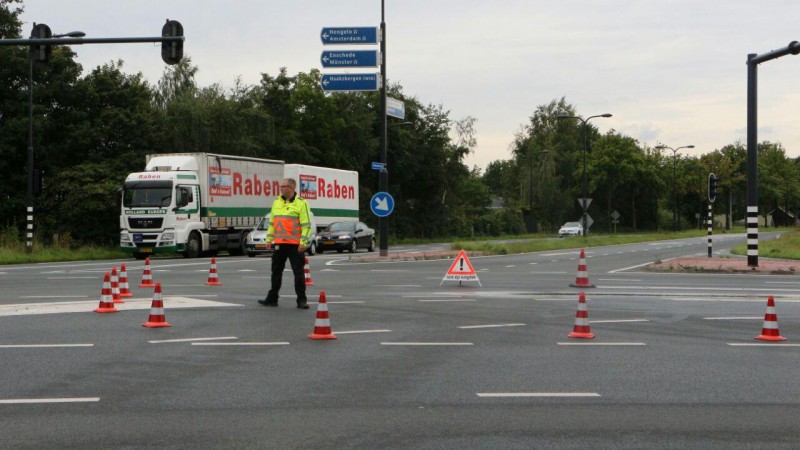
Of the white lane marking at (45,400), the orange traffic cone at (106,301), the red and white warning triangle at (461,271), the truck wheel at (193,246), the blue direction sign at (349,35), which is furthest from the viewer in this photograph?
the truck wheel at (193,246)

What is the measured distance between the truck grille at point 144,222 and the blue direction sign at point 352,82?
7.65 metres

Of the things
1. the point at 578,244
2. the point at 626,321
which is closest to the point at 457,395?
the point at 626,321

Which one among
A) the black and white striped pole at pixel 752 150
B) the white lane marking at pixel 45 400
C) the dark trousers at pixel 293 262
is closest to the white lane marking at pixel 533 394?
the white lane marking at pixel 45 400

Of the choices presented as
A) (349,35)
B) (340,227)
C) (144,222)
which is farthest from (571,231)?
(144,222)

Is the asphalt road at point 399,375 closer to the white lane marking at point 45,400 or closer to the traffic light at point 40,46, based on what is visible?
the white lane marking at point 45,400

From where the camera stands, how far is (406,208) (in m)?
69.2

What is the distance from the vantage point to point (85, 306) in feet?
45.9

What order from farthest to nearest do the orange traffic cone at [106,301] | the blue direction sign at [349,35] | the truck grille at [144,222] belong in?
the truck grille at [144,222] → the blue direction sign at [349,35] → the orange traffic cone at [106,301]

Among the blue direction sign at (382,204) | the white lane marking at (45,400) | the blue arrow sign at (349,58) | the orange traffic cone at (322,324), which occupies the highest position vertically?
the blue arrow sign at (349,58)

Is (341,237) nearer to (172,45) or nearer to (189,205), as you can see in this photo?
(189,205)

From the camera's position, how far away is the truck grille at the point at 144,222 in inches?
1296

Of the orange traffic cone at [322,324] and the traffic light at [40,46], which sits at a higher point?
the traffic light at [40,46]

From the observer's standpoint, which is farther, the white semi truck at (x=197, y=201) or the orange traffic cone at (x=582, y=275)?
the white semi truck at (x=197, y=201)

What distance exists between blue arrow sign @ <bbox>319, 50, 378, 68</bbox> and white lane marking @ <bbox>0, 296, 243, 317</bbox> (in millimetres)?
16823
